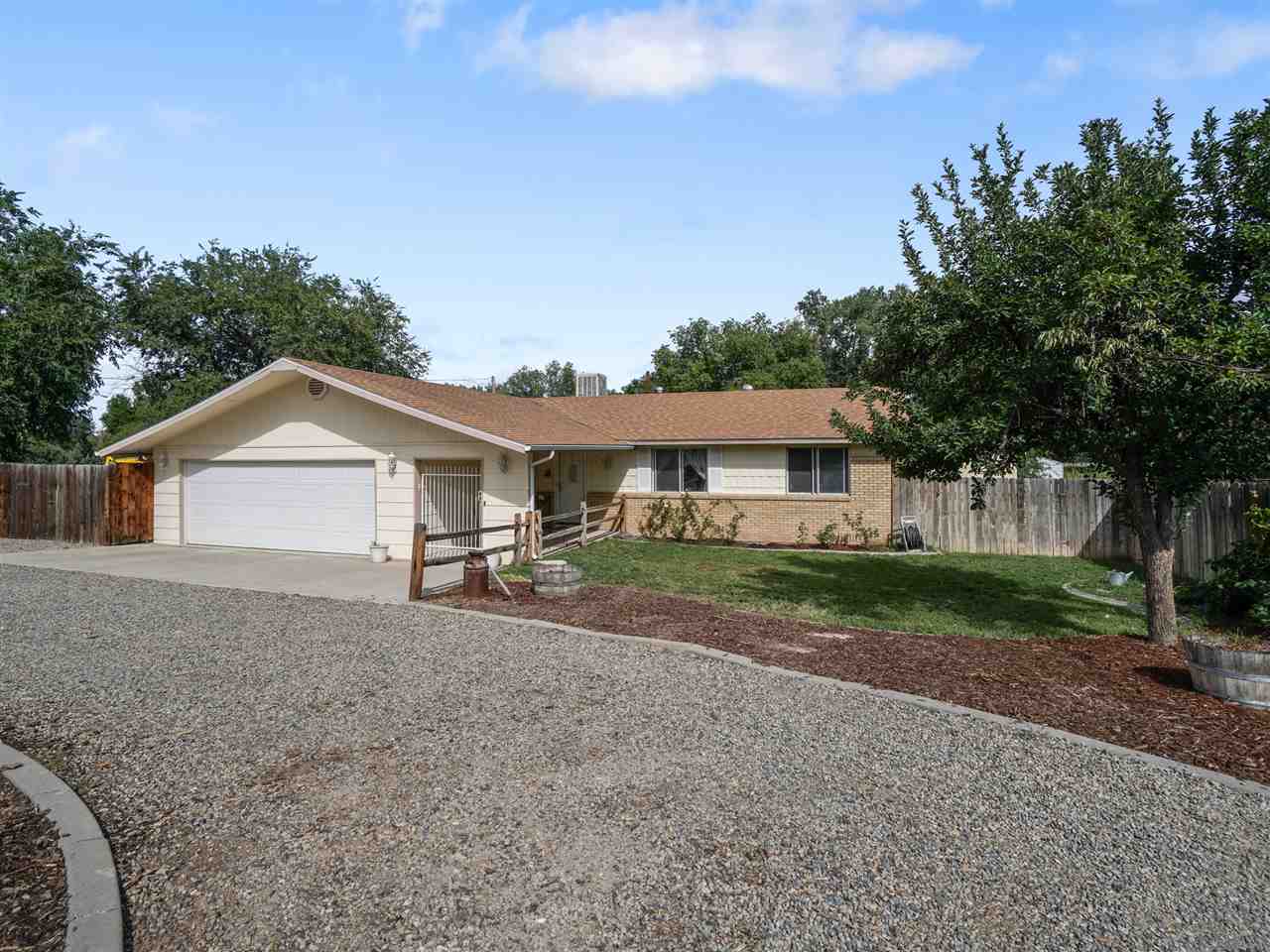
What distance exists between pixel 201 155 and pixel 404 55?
13.0 feet

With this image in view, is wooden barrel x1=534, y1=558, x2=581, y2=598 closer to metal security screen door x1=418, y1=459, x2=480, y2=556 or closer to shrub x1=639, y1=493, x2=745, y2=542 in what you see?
metal security screen door x1=418, y1=459, x2=480, y2=556

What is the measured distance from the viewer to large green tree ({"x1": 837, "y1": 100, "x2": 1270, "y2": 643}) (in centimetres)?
703

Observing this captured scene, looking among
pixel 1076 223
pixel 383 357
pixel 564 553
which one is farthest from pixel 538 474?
pixel 383 357

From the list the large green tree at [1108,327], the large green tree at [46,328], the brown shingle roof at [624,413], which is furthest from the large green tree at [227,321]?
the large green tree at [1108,327]

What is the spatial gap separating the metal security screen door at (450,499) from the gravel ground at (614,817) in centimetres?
837

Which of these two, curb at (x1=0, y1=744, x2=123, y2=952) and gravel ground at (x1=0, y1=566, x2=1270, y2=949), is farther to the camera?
gravel ground at (x1=0, y1=566, x2=1270, y2=949)

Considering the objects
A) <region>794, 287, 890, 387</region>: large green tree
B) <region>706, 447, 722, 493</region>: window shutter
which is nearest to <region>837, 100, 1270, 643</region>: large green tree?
<region>706, 447, 722, 493</region>: window shutter

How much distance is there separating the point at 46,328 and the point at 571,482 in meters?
18.2

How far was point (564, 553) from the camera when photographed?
16.0m

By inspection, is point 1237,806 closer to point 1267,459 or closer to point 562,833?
point 562,833

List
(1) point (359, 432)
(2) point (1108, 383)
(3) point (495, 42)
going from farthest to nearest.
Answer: (1) point (359, 432) < (3) point (495, 42) < (2) point (1108, 383)

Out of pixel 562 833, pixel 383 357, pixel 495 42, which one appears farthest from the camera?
pixel 383 357

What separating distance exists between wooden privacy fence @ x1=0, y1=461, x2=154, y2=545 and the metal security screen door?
765 cm

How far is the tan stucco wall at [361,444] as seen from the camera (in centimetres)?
1495
